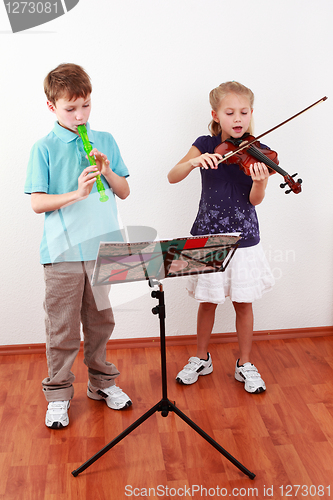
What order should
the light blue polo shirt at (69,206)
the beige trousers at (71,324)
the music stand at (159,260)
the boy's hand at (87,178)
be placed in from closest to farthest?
1. the music stand at (159,260)
2. the boy's hand at (87,178)
3. the light blue polo shirt at (69,206)
4. the beige trousers at (71,324)

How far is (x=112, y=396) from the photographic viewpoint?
1.94 m

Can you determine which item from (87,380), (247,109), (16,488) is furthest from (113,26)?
(16,488)

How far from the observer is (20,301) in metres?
2.32

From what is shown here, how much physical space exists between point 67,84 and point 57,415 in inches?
45.7

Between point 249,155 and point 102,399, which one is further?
point 102,399

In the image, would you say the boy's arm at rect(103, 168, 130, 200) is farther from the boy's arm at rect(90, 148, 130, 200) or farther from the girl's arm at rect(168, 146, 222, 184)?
the girl's arm at rect(168, 146, 222, 184)

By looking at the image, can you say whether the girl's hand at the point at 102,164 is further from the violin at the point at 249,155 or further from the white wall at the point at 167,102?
the white wall at the point at 167,102

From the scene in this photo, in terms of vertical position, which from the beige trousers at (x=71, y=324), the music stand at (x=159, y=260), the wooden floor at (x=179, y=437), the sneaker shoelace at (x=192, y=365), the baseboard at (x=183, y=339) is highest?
the music stand at (x=159, y=260)

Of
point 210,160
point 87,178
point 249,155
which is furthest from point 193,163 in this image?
point 87,178

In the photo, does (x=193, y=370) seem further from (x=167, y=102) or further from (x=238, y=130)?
(x=167, y=102)

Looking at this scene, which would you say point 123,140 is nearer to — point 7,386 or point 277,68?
point 277,68

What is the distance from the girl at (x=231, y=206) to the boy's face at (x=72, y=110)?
41 cm

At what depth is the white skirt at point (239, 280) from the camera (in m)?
1.93

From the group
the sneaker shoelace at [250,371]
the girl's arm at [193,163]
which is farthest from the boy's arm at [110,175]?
the sneaker shoelace at [250,371]
